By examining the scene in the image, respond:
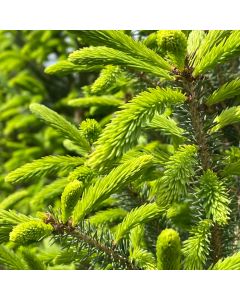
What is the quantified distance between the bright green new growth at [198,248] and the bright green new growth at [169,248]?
0.25 metres

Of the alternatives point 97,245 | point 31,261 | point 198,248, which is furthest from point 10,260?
point 198,248

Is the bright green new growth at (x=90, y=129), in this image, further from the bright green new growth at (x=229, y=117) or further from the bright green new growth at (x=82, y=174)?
the bright green new growth at (x=229, y=117)

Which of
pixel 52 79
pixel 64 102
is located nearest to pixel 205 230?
pixel 64 102

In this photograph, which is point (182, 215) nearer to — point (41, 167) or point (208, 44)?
point (41, 167)

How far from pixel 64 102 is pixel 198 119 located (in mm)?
3037

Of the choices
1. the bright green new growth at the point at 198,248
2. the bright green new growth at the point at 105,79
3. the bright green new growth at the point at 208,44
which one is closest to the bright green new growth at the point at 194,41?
the bright green new growth at the point at 208,44

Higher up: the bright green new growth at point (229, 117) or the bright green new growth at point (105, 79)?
the bright green new growth at point (105, 79)

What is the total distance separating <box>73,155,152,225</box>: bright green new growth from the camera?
109 cm

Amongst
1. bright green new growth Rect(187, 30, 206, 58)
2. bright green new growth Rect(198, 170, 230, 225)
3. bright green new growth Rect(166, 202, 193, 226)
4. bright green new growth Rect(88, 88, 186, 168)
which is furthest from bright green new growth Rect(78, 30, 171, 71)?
bright green new growth Rect(166, 202, 193, 226)

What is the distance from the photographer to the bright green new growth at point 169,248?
0.85 metres

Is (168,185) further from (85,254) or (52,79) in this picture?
(52,79)

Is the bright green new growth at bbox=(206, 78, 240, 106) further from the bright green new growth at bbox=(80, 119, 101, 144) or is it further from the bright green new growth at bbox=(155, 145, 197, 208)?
the bright green new growth at bbox=(80, 119, 101, 144)

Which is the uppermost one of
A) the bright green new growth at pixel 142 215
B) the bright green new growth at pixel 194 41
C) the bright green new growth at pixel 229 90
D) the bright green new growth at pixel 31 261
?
the bright green new growth at pixel 194 41

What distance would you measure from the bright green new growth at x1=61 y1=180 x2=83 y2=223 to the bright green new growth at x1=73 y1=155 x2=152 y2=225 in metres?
0.03
